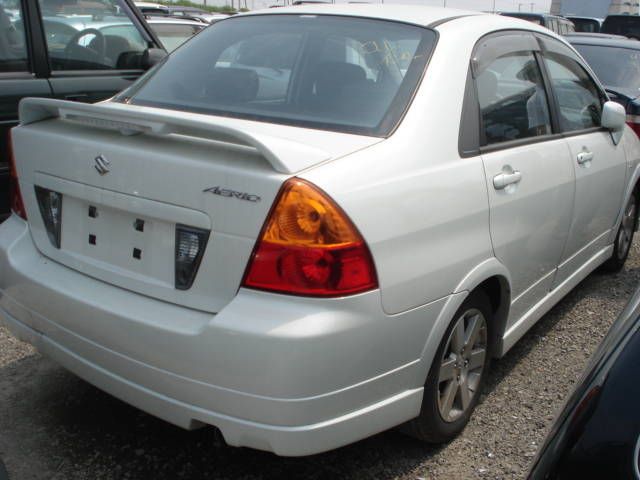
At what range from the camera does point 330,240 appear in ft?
6.72

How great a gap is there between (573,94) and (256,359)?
2.73 metres

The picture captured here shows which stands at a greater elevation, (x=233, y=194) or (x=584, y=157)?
(x=233, y=194)

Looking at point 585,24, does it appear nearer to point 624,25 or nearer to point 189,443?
point 624,25

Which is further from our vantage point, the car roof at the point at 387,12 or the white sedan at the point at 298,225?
the car roof at the point at 387,12

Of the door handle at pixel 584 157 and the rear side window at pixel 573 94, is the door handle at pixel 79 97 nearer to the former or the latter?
the rear side window at pixel 573 94

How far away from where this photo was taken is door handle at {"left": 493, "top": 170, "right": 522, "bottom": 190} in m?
2.72

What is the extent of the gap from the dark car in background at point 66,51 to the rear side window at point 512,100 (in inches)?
102

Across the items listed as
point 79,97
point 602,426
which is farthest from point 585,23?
point 602,426

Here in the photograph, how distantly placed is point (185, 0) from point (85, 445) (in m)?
44.5

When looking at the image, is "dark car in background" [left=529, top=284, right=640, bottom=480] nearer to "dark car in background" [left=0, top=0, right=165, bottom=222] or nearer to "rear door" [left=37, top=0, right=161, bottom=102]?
"dark car in background" [left=0, top=0, right=165, bottom=222]

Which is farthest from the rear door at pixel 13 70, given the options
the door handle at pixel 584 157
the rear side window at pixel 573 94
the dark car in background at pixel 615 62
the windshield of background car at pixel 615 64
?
the windshield of background car at pixel 615 64

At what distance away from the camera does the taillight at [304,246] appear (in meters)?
2.03

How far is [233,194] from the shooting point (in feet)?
6.81

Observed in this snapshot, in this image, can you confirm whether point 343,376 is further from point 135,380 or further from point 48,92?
point 48,92
